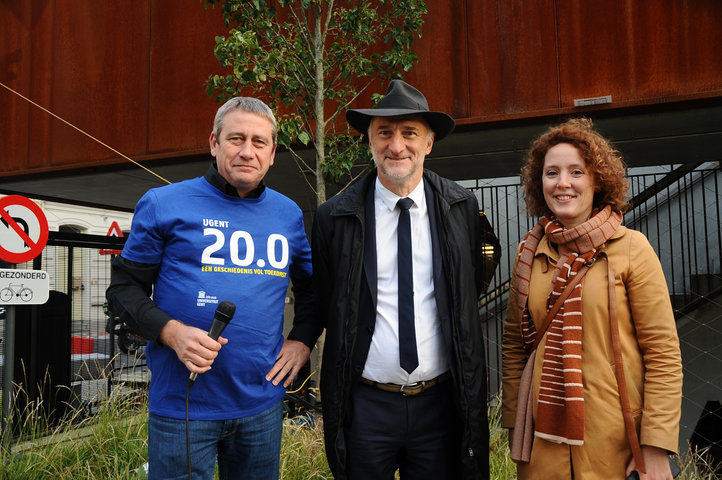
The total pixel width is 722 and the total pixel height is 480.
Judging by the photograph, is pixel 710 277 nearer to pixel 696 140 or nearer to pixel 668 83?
pixel 696 140

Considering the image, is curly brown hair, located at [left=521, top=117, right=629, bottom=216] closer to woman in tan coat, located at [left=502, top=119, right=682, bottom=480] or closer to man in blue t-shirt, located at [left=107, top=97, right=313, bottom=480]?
woman in tan coat, located at [left=502, top=119, right=682, bottom=480]

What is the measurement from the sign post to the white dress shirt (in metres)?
3.30

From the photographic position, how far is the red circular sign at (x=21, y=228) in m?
4.30

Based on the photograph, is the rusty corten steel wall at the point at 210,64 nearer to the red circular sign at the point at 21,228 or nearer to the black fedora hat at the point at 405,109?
the red circular sign at the point at 21,228

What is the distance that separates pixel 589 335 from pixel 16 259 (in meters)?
4.45

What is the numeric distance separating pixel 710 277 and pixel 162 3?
902 cm

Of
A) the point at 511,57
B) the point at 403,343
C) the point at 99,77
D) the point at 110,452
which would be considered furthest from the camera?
the point at 99,77

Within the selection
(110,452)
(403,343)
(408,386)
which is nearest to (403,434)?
(408,386)

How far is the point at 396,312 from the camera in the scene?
7.27 ft

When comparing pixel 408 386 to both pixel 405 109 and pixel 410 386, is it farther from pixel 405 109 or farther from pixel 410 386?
pixel 405 109

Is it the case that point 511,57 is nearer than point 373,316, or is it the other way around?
point 373,316

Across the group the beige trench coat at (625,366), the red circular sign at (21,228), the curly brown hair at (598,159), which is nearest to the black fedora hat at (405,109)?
the curly brown hair at (598,159)

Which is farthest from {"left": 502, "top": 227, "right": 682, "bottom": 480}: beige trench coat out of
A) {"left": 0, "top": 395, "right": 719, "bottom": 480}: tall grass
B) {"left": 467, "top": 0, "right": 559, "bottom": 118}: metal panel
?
{"left": 467, "top": 0, "right": 559, "bottom": 118}: metal panel

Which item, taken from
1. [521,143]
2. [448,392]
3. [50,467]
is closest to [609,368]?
[448,392]
